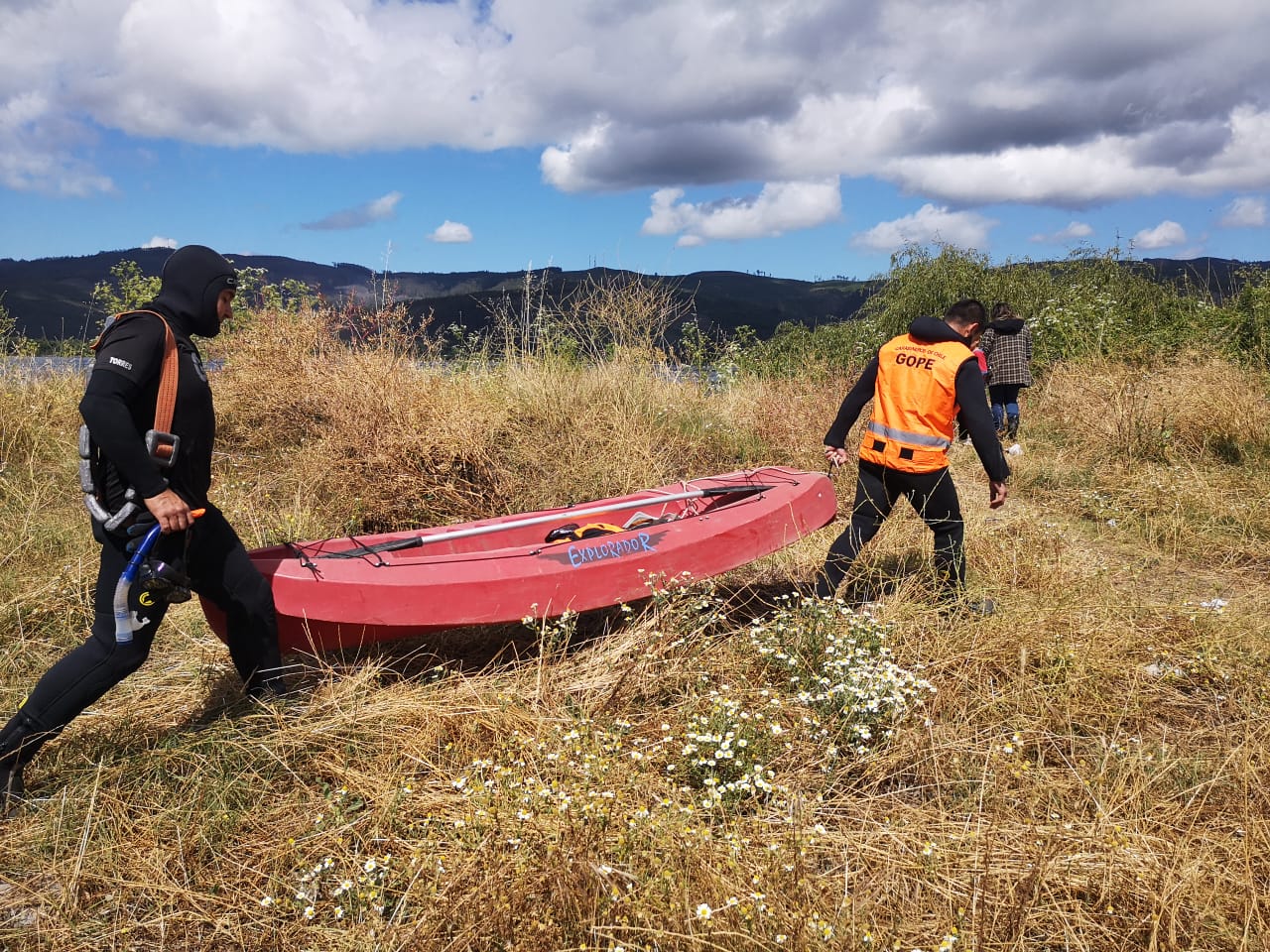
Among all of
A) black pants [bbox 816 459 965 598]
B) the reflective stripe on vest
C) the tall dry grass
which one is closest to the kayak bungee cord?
the tall dry grass

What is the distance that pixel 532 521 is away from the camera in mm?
4656

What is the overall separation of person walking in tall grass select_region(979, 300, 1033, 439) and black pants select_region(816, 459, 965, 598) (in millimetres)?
5702

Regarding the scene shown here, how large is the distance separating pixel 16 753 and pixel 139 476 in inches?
40.5

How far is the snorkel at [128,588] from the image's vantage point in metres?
2.77

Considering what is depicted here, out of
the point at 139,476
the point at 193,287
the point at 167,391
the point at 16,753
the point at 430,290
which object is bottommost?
the point at 16,753

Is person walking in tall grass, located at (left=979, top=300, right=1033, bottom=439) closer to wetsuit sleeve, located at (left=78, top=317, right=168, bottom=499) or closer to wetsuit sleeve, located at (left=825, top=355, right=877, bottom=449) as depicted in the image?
wetsuit sleeve, located at (left=825, top=355, right=877, bottom=449)

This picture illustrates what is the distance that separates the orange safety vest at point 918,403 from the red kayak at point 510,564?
692 millimetres

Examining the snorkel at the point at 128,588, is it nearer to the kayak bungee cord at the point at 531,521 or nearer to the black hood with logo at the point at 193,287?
the black hood with logo at the point at 193,287

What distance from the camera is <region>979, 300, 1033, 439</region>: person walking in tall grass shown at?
9.49 meters

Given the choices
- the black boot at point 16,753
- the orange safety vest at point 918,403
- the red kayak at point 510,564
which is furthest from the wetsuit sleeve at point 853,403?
the black boot at point 16,753

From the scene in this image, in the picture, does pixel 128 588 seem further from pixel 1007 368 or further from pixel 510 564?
pixel 1007 368

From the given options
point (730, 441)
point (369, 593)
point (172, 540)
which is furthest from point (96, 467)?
point (730, 441)

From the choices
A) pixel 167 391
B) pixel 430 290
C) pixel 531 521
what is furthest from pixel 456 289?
pixel 167 391

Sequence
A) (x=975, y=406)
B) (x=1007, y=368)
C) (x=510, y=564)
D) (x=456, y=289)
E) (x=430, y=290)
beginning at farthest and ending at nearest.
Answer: (x=456, y=289)
(x=430, y=290)
(x=1007, y=368)
(x=975, y=406)
(x=510, y=564)
